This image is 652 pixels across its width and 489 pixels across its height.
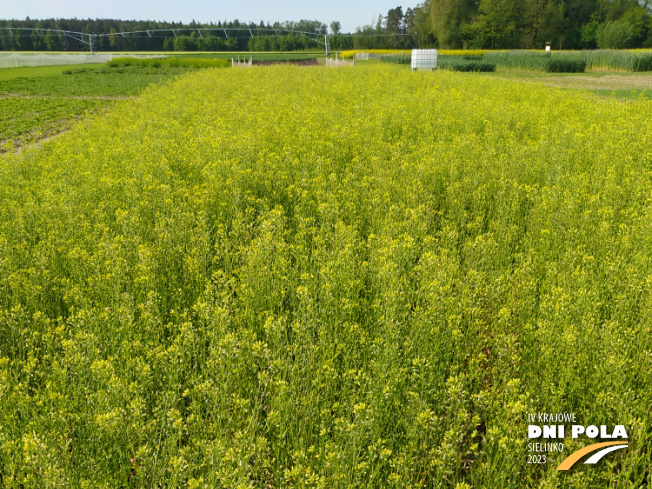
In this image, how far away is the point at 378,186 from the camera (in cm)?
673

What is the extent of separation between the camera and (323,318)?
361 cm

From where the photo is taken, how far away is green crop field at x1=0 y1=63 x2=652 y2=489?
8.44 ft

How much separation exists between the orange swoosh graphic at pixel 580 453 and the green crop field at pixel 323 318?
4cm

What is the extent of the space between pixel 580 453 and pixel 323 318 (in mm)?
1942

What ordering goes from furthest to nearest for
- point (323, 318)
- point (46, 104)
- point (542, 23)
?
A: point (542, 23), point (46, 104), point (323, 318)

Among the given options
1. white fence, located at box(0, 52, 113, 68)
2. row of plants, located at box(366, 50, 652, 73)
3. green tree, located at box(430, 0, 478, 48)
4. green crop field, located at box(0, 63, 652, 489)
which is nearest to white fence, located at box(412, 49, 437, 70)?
row of plants, located at box(366, 50, 652, 73)

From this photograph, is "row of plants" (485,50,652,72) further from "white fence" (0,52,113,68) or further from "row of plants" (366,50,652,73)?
"white fence" (0,52,113,68)

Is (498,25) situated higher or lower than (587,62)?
higher

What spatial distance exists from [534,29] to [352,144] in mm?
100273

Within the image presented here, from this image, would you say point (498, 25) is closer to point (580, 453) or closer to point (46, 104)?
point (46, 104)

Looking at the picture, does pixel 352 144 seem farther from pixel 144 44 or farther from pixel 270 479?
pixel 144 44

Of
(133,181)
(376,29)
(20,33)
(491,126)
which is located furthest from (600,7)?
(20,33)

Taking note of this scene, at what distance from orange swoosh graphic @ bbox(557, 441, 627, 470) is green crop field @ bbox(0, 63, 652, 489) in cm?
4

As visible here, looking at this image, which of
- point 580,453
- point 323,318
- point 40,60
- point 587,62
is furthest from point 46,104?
point 40,60
